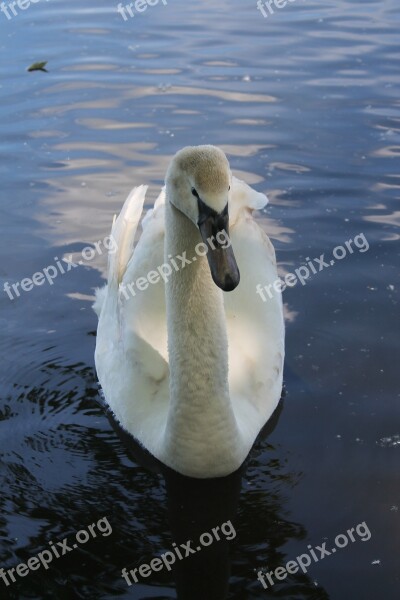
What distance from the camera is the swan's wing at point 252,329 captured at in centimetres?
Answer: 634

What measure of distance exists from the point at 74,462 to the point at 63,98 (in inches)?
284

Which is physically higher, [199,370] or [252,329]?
[199,370]

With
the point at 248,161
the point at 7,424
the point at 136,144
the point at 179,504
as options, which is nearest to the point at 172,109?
the point at 136,144
